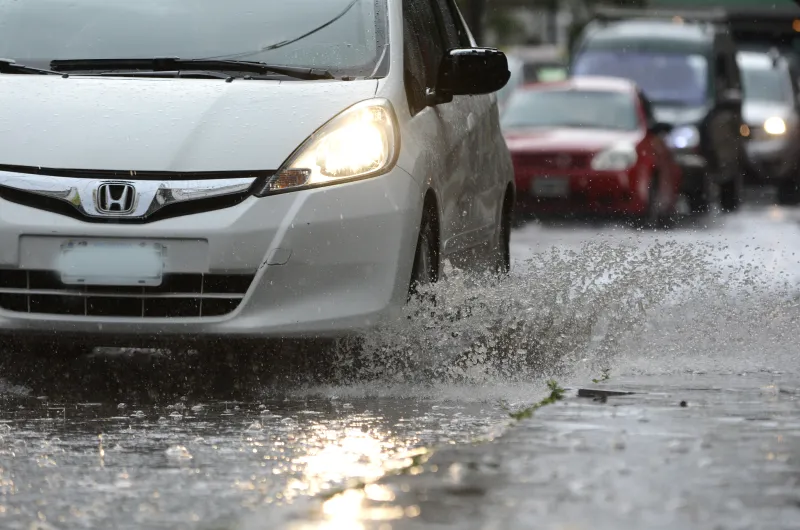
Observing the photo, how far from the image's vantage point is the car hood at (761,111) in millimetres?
24516

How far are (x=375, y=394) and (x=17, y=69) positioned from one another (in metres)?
1.91

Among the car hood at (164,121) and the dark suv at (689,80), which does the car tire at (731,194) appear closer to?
the dark suv at (689,80)

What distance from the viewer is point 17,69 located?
7180 mm

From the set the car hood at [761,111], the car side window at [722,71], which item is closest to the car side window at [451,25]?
the car side window at [722,71]

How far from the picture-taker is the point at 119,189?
6418 mm

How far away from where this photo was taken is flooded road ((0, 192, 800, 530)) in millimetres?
4684

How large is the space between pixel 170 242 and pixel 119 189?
25cm

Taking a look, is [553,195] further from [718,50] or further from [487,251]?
[487,251]

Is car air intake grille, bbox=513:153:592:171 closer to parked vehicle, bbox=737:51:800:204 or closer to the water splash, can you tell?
parked vehicle, bbox=737:51:800:204

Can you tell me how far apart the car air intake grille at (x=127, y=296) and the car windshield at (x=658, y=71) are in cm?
1549

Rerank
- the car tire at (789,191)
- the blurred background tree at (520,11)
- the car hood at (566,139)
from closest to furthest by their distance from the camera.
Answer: the car hood at (566,139)
the car tire at (789,191)
the blurred background tree at (520,11)

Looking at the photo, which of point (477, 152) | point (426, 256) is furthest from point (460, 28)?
point (426, 256)

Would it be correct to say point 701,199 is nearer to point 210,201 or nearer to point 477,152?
point 477,152

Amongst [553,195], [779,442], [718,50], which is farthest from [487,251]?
[718,50]
